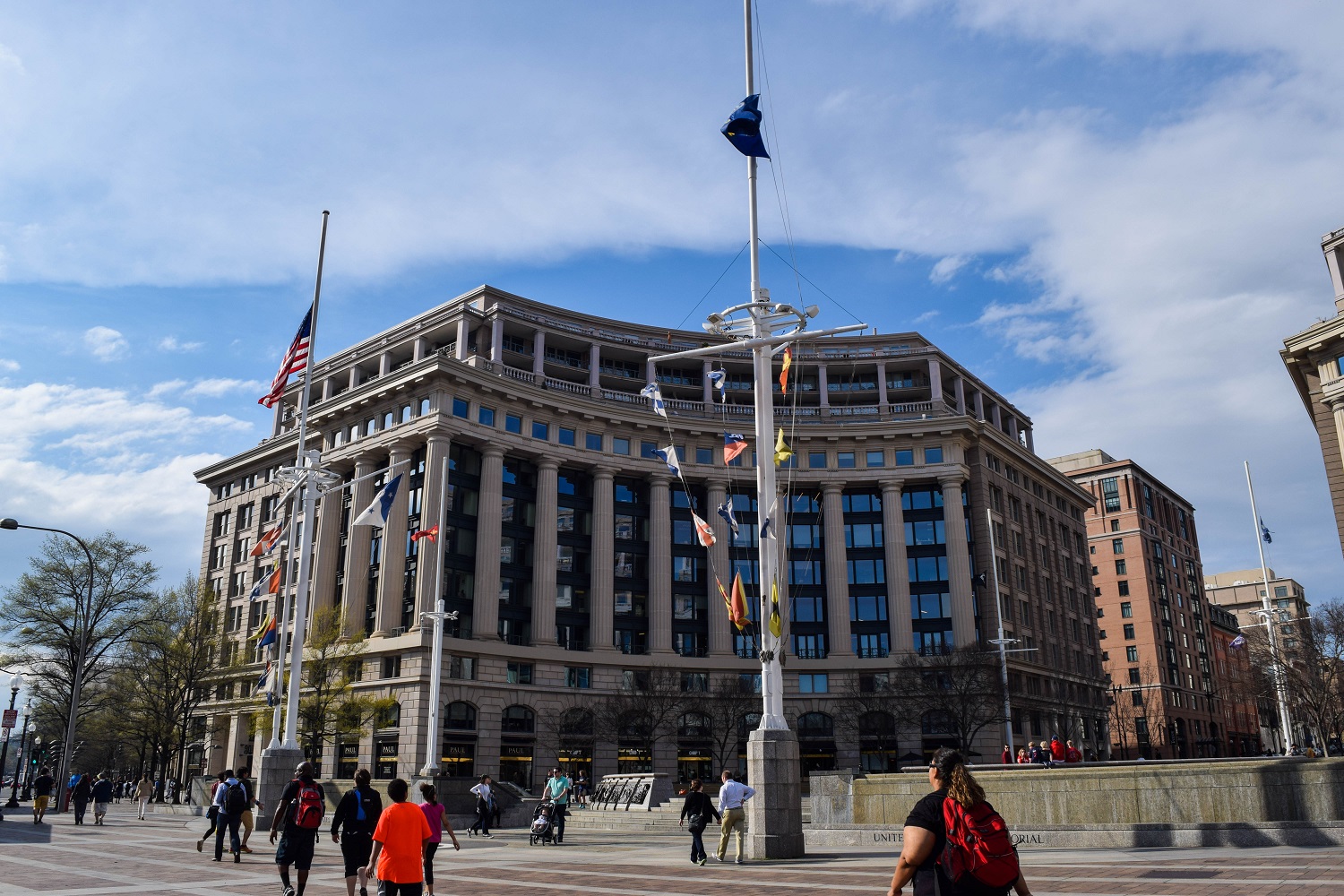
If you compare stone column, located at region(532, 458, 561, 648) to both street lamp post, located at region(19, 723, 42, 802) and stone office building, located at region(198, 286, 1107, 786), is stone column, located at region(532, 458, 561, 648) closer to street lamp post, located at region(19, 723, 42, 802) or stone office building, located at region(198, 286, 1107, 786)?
stone office building, located at region(198, 286, 1107, 786)

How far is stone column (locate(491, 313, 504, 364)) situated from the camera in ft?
244

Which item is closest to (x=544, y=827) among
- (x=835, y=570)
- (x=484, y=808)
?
(x=484, y=808)

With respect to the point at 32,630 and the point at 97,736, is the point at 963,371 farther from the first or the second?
the point at 97,736

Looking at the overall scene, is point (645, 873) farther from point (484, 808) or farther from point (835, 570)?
point (835, 570)

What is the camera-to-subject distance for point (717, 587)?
7762 cm

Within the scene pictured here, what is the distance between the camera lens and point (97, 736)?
81.7 m

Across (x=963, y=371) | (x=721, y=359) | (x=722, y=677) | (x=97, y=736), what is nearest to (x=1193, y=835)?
(x=722, y=677)

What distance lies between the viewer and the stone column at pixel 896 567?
77.2 meters

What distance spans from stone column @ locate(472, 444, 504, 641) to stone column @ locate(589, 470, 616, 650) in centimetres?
809

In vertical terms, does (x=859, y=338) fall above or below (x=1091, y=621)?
above

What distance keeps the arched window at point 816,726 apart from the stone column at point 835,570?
17.1 ft

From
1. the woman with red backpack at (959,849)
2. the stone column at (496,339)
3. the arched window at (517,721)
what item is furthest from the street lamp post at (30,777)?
the woman with red backpack at (959,849)

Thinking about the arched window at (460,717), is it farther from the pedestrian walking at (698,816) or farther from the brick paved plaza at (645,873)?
the pedestrian walking at (698,816)

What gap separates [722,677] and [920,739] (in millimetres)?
15509
